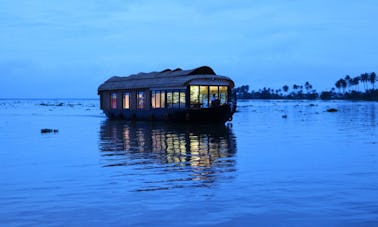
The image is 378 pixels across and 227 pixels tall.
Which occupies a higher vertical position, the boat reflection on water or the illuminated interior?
the illuminated interior

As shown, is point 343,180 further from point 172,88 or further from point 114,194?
point 172,88

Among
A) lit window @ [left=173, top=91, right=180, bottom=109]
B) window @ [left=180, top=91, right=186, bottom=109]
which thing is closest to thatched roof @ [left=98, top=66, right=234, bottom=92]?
lit window @ [left=173, top=91, right=180, bottom=109]

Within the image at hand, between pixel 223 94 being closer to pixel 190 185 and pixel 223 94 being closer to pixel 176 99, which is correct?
pixel 176 99

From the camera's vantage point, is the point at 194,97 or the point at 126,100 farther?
the point at 126,100

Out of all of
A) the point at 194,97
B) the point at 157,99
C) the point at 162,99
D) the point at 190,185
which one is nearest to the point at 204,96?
the point at 194,97

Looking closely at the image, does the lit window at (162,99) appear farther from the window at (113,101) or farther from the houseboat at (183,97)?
the window at (113,101)

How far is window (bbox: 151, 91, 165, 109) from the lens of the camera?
144 feet

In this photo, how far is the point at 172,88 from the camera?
42.2m

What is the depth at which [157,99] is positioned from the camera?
1757 inches

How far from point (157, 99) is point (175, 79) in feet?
11.1

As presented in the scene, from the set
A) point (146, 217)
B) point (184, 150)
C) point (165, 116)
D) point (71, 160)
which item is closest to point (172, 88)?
point (165, 116)

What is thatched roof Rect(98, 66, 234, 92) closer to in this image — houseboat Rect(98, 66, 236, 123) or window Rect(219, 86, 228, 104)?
houseboat Rect(98, 66, 236, 123)

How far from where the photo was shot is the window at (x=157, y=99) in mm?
43909

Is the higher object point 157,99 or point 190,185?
point 157,99
